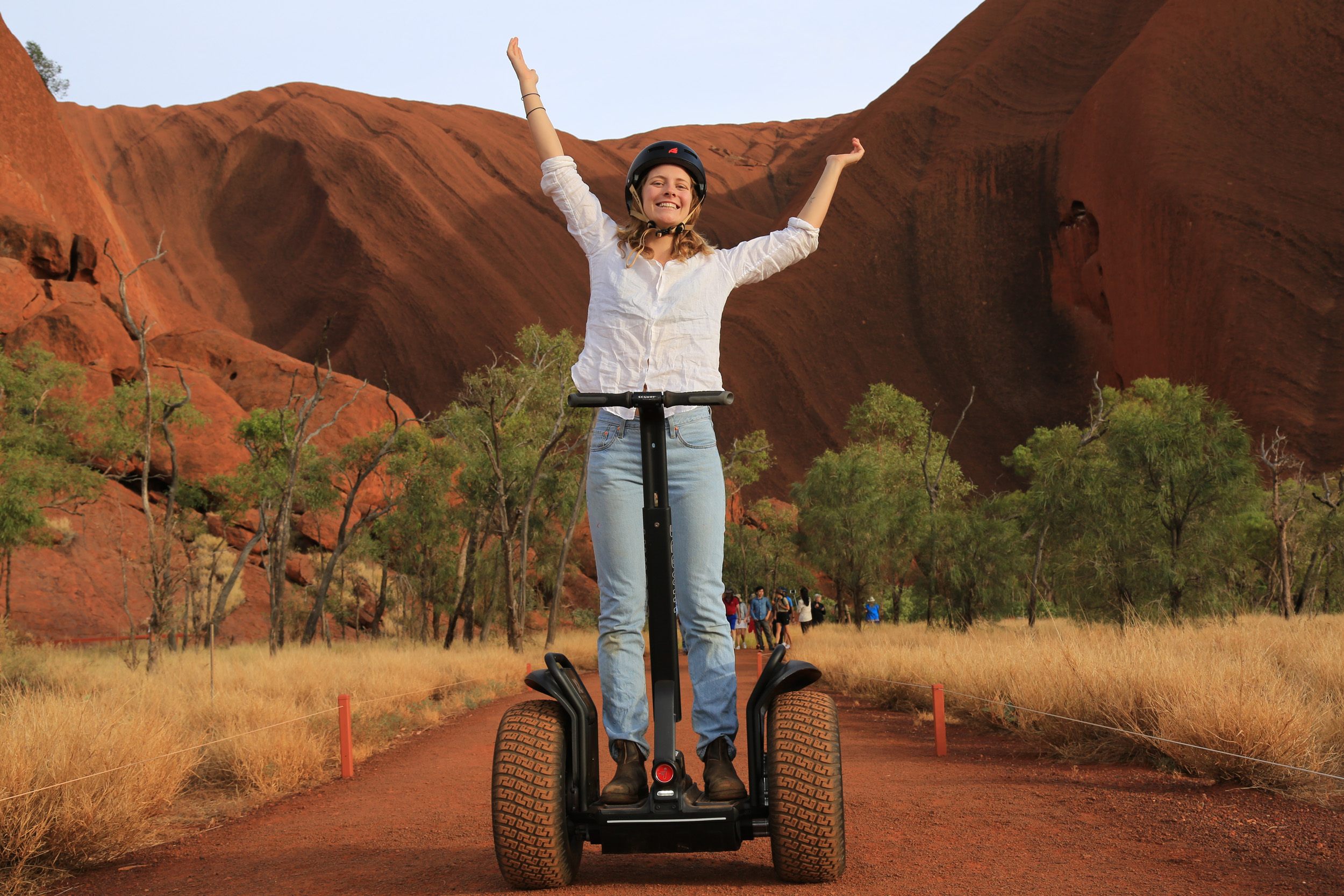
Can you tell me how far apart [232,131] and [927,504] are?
266 feet

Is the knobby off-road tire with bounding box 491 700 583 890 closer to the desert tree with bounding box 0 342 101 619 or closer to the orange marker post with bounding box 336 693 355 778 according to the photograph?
the orange marker post with bounding box 336 693 355 778

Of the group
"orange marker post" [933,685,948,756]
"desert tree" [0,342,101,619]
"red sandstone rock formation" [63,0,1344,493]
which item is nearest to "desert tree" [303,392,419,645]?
"desert tree" [0,342,101,619]

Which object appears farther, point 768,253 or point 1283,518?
point 1283,518

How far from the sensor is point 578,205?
389 cm

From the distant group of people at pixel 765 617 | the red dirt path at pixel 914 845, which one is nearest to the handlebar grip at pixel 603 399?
the red dirt path at pixel 914 845

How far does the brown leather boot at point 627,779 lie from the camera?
3467 mm

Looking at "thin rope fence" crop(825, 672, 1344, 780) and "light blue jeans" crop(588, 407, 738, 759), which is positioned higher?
"light blue jeans" crop(588, 407, 738, 759)

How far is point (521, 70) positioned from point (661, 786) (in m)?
2.89

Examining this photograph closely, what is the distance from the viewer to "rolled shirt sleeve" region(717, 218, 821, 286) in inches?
155

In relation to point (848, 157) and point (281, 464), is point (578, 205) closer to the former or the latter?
point (848, 157)

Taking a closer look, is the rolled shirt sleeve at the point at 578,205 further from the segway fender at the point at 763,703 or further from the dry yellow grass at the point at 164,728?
the dry yellow grass at the point at 164,728

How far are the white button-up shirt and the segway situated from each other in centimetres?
22

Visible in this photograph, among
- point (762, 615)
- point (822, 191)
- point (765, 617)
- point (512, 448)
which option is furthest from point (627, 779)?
point (512, 448)

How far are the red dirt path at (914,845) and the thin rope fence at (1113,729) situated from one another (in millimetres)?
231
